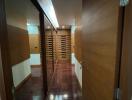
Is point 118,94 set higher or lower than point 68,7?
lower

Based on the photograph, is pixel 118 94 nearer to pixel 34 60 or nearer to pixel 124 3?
pixel 124 3

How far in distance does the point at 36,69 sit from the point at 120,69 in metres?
4.10

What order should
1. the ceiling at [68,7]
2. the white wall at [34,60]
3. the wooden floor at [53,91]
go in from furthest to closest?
the white wall at [34,60] → the wooden floor at [53,91] → the ceiling at [68,7]

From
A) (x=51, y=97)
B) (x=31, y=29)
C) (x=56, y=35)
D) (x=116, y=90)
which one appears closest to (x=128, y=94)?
(x=116, y=90)

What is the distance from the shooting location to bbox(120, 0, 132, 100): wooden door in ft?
2.19

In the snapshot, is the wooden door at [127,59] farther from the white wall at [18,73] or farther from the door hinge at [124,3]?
the white wall at [18,73]

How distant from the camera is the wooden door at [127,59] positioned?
0.67 meters

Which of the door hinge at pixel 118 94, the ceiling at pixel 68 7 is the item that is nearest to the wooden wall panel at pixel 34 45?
the ceiling at pixel 68 7

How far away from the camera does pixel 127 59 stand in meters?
0.69

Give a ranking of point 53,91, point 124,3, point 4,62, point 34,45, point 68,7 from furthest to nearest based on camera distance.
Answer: point 34,45 < point 53,91 < point 68,7 < point 4,62 < point 124,3

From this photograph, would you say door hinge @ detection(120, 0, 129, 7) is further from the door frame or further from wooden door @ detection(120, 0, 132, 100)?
the door frame

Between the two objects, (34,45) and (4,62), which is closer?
(4,62)

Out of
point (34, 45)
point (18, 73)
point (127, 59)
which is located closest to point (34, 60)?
point (34, 45)

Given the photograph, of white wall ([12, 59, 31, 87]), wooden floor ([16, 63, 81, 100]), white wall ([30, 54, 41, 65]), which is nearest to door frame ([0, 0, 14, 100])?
white wall ([12, 59, 31, 87])
